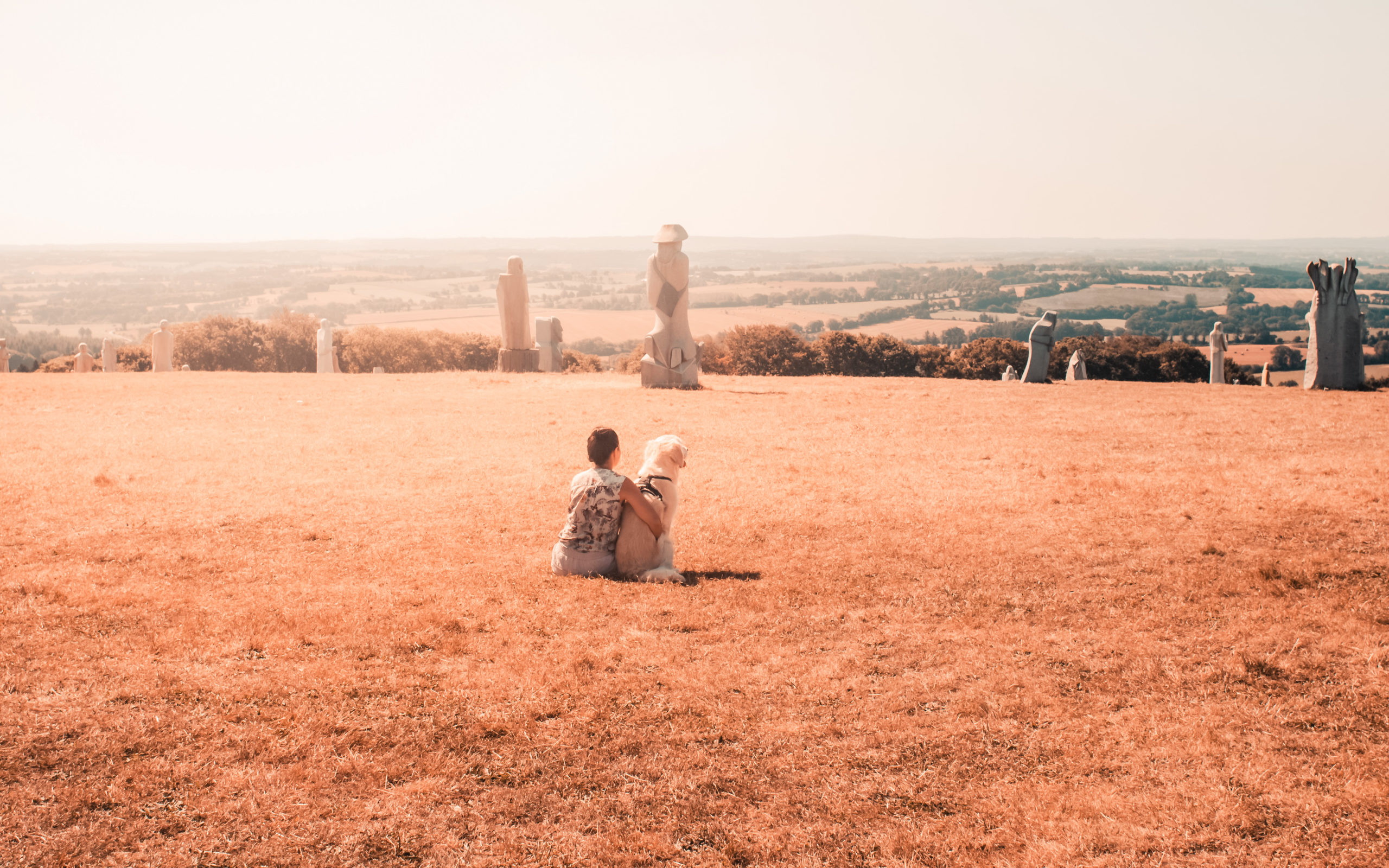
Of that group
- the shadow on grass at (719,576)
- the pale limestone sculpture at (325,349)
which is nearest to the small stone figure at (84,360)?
the pale limestone sculpture at (325,349)

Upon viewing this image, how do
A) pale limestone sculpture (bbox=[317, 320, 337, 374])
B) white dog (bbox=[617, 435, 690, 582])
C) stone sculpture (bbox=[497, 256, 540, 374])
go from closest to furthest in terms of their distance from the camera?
white dog (bbox=[617, 435, 690, 582]), stone sculpture (bbox=[497, 256, 540, 374]), pale limestone sculpture (bbox=[317, 320, 337, 374])

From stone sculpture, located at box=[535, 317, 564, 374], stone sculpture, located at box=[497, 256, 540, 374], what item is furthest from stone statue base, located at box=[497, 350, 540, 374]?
stone sculpture, located at box=[535, 317, 564, 374]

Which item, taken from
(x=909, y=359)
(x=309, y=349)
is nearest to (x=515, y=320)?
(x=909, y=359)

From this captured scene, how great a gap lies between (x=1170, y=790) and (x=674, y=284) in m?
20.6

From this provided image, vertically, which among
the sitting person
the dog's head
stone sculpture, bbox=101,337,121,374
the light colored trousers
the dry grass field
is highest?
stone sculpture, bbox=101,337,121,374

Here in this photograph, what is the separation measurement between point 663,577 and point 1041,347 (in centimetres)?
2280

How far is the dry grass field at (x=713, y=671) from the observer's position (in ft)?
12.9

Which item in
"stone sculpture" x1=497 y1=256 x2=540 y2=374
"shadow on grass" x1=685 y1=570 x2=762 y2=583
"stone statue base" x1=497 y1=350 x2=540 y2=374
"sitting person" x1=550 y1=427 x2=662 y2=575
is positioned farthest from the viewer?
"stone statue base" x1=497 y1=350 x2=540 y2=374

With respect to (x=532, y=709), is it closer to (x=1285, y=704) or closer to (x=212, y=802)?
(x=212, y=802)

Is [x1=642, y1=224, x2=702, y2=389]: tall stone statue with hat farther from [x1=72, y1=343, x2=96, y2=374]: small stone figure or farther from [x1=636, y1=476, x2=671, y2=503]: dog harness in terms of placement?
[x1=72, y1=343, x2=96, y2=374]: small stone figure

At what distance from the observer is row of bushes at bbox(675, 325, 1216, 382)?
39625 millimetres

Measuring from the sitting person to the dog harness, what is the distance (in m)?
0.13

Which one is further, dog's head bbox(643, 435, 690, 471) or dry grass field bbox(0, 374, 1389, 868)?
dog's head bbox(643, 435, 690, 471)

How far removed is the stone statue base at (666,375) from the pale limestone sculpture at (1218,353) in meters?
19.0
